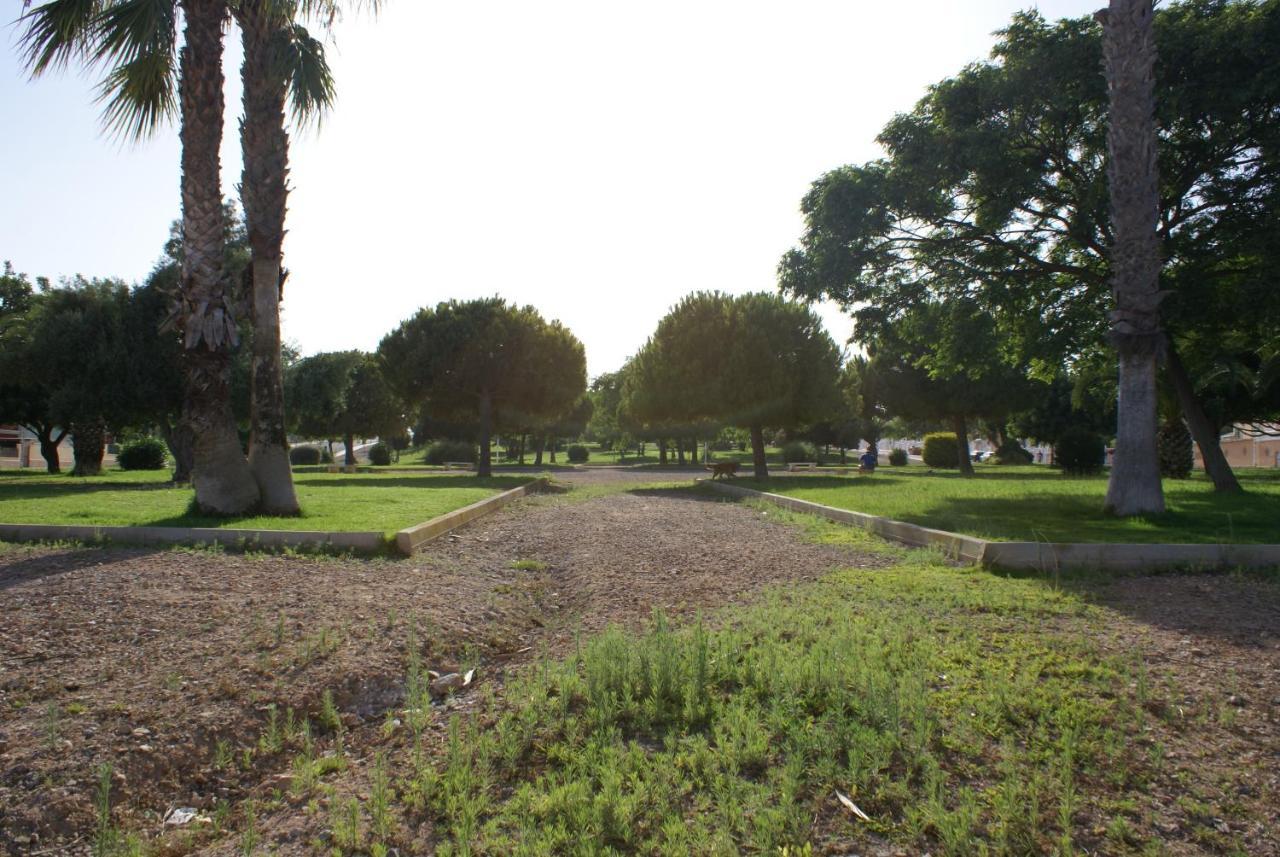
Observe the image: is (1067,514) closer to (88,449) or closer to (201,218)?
(201,218)

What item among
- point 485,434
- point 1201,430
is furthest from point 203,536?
point 485,434

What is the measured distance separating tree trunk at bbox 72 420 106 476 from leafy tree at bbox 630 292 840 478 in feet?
62.3

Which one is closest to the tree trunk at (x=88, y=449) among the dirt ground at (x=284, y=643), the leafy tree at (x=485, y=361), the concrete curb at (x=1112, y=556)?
the leafy tree at (x=485, y=361)

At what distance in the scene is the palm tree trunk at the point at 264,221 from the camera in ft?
35.7

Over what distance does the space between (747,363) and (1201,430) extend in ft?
42.0

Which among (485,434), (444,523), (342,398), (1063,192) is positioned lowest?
(444,523)

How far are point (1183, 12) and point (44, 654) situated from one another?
17.8 metres

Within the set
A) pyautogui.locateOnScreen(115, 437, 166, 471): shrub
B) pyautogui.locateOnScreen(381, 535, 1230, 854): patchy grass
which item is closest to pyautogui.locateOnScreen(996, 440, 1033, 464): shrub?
pyautogui.locateOnScreen(115, 437, 166, 471): shrub

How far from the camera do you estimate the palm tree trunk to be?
10.9m

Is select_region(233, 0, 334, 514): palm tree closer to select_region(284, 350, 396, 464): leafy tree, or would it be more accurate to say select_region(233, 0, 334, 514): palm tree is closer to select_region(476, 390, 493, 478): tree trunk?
select_region(476, 390, 493, 478): tree trunk

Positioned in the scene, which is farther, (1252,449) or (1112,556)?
(1252,449)

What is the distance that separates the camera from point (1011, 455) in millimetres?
53281

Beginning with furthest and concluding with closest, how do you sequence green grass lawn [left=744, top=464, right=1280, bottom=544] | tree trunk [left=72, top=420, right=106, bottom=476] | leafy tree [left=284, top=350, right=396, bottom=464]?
leafy tree [left=284, top=350, right=396, bottom=464]
tree trunk [left=72, top=420, right=106, bottom=476]
green grass lawn [left=744, top=464, right=1280, bottom=544]

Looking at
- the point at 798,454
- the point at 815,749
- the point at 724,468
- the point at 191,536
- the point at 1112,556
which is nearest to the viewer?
the point at 815,749
